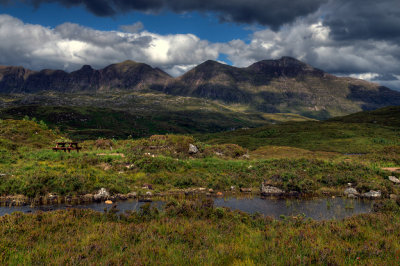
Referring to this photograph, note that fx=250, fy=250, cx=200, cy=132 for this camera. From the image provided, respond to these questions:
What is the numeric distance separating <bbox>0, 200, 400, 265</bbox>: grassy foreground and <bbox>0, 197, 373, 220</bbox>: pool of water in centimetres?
551

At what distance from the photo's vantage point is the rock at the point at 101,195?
25.3m

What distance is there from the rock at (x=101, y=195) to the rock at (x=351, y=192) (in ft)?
87.3

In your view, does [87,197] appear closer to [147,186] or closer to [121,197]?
[121,197]

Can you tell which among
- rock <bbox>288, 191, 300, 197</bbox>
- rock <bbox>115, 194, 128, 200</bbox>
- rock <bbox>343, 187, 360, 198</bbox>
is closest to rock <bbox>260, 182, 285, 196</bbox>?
rock <bbox>288, 191, 300, 197</bbox>

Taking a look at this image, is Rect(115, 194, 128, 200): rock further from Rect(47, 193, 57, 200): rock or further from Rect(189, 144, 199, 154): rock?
A: Rect(189, 144, 199, 154): rock

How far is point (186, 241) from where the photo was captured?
12.5 m

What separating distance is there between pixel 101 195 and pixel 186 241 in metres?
16.2

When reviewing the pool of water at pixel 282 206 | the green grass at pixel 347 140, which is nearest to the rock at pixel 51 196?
the pool of water at pixel 282 206

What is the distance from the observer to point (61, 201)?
24062mm

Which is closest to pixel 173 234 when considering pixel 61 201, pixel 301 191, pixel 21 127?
pixel 61 201

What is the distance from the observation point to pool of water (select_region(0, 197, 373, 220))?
2183 centimetres

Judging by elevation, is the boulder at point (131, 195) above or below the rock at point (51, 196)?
below

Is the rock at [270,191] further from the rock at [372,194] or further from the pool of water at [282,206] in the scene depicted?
the rock at [372,194]

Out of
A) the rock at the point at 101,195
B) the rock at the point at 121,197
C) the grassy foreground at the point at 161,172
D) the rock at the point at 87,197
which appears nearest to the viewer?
the rock at the point at 87,197
